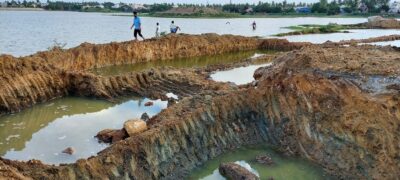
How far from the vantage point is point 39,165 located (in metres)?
7.02

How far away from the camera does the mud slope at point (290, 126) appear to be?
24.8 feet

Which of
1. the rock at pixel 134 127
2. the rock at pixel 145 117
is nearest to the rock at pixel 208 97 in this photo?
the rock at pixel 145 117

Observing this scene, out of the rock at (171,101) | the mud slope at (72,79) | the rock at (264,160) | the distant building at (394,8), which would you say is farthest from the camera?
the distant building at (394,8)

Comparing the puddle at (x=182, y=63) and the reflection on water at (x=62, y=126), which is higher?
the puddle at (x=182, y=63)

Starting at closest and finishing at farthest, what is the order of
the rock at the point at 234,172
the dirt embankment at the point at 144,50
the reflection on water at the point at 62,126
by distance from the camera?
the rock at the point at 234,172 < the reflection on water at the point at 62,126 < the dirt embankment at the point at 144,50

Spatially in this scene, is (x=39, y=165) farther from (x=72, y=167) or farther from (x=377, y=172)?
(x=377, y=172)

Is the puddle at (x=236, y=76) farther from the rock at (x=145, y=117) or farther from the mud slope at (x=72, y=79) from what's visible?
the rock at (x=145, y=117)

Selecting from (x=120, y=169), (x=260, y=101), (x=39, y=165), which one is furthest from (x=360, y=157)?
(x=39, y=165)

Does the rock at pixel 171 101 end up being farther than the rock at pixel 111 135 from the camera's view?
Yes

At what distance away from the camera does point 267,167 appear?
847cm

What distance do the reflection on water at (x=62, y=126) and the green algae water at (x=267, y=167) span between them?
245 cm

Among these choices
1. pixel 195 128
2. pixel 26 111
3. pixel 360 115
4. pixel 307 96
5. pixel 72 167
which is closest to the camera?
pixel 72 167

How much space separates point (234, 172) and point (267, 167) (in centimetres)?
99

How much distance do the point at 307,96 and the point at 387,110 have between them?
6.41 feet
